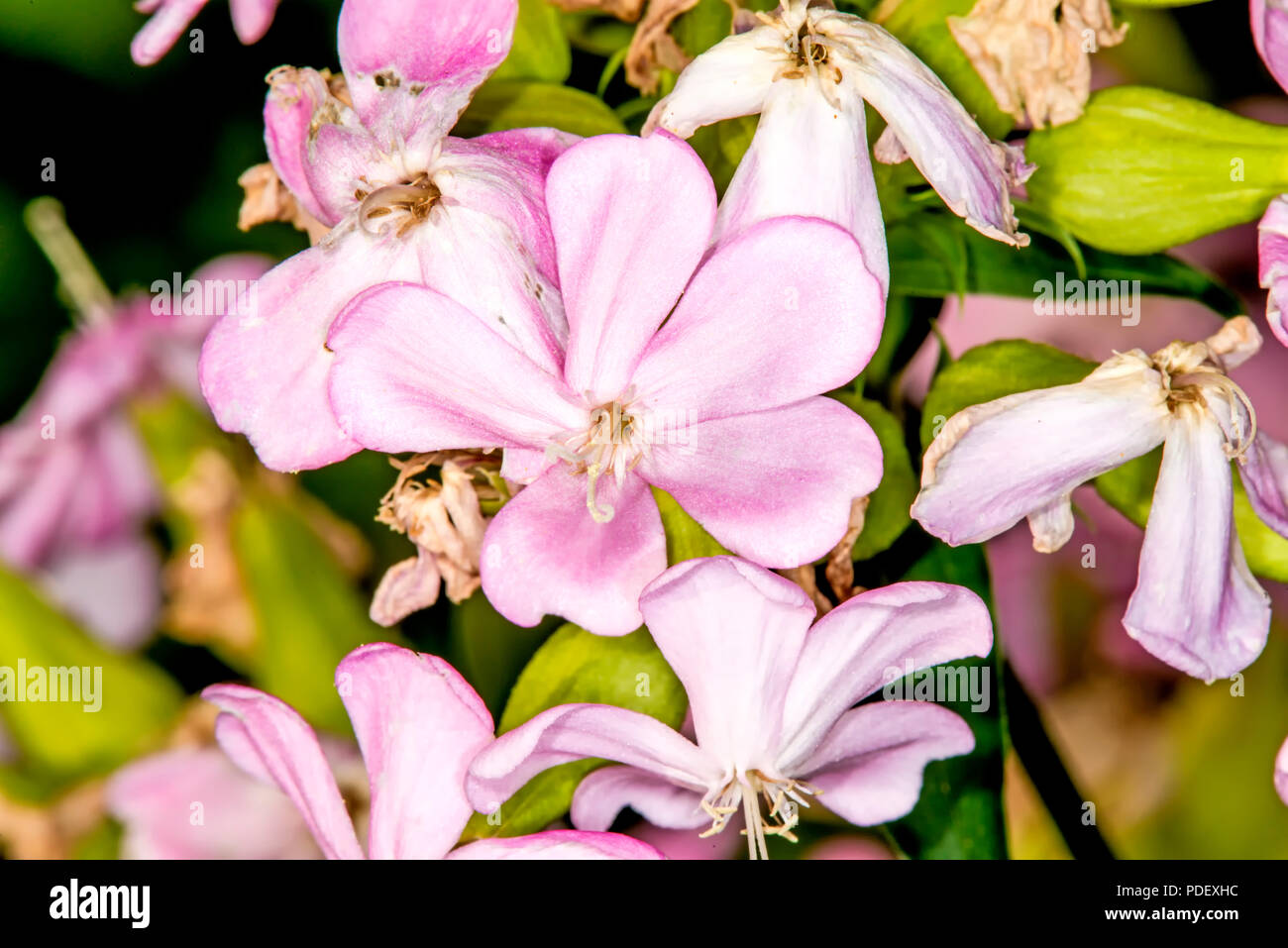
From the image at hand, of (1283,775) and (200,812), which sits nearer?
(1283,775)

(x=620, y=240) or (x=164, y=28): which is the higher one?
(x=164, y=28)

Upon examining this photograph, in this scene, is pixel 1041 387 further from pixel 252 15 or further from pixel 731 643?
pixel 252 15

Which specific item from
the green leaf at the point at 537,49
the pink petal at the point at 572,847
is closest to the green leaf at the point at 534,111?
the green leaf at the point at 537,49

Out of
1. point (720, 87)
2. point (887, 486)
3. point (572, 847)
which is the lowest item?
point (572, 847)

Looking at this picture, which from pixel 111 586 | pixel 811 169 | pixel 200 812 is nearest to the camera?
pixel 811 169

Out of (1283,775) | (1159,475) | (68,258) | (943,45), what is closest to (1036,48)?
(943,45)

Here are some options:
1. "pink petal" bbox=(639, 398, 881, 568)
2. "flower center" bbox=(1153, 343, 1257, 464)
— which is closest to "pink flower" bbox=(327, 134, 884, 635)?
"pink petal" bbox=(639, 398, 881, 568)

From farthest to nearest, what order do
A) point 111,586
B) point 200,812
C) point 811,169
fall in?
point 111,586, point 200,812, point 811,169

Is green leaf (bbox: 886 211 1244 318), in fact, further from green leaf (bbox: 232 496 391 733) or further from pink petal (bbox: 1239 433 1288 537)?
green leaf (bbox: 232 496 391 733)
